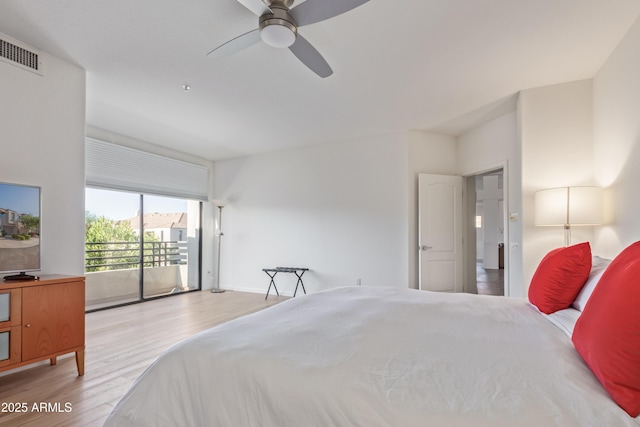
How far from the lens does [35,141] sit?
2.69 m

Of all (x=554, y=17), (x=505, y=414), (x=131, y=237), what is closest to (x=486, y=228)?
(x=554, y=17)

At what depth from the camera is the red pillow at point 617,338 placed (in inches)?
33.6

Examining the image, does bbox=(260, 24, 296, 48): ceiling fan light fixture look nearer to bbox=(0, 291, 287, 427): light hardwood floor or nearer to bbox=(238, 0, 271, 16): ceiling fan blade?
bbox=(238, 0, 271, 16): ceiling fan blade

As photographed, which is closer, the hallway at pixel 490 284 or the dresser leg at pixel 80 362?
the dresser leg at pixel 80 362

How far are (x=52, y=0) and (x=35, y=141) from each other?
1160mm

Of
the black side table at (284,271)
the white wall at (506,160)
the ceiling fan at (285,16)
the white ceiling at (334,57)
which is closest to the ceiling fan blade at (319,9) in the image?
the ceiling fan at (285,16)

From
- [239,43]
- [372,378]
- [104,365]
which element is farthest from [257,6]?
[104,365]

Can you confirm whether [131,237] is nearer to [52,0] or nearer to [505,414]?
[52,0]

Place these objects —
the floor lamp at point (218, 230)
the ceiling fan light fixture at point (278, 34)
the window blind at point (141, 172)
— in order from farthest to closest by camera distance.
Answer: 1. the floor lamp at point (218, 230)
2. the window blind at point (141, 172)
3. the ceiling fan light fixture at point (278, 34)

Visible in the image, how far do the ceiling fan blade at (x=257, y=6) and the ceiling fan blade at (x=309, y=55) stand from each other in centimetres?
26

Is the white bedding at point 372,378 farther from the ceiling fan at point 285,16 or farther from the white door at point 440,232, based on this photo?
the white door at point 440,232

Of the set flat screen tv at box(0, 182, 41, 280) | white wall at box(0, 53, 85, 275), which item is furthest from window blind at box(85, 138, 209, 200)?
flat screen tv at box(0, 182, 41, 280)

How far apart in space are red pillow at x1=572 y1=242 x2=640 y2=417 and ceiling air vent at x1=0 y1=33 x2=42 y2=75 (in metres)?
3.99

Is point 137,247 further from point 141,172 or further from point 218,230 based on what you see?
point 218,230
